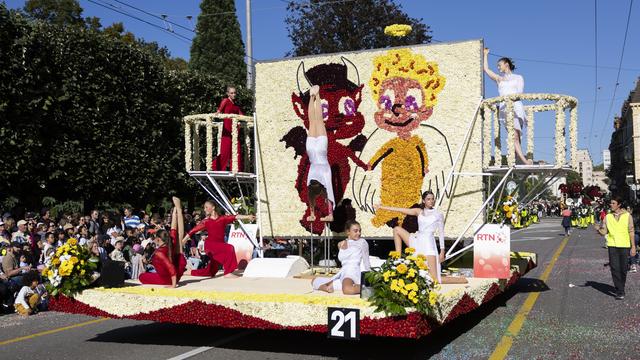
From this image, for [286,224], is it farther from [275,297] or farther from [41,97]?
[41,97]

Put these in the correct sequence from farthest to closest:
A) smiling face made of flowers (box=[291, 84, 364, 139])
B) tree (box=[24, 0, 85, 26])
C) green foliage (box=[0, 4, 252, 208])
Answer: tree (box=[24, 0, 85, 26]) < green foliage (box=[0, 4, 252, 208]) < smiling face made of flowers (box=[291, 84, 364, 139])

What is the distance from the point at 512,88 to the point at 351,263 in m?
4.36

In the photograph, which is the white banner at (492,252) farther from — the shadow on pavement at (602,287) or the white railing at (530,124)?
the shadow on pavement at (602,287)

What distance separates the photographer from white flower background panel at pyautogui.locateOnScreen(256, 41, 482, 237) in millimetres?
10727

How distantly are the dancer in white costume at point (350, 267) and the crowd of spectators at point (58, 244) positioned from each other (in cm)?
298

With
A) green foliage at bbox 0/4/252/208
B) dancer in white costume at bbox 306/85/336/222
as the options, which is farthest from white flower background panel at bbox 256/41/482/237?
green foliage at bbox 0/4/252/208

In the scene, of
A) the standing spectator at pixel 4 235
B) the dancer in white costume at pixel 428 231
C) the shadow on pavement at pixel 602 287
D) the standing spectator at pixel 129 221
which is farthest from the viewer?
the standing spectator at pixel 129 221

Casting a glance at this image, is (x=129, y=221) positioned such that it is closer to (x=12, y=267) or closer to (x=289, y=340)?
(x=12, y=267)

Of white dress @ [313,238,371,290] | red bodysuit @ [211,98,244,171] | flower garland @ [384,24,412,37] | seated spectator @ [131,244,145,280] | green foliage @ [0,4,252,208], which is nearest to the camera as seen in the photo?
white dress @ [313,238,371,290]

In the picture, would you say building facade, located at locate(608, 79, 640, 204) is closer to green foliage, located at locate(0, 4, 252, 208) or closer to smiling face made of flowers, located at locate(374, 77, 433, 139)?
green foliage, located at locate(0, 4, 252, 208)

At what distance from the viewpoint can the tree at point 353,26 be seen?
119 feet

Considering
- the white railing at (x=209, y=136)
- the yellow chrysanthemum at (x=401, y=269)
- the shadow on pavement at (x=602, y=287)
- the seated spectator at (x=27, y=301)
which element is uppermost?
the white railing at (x=209, y=136)

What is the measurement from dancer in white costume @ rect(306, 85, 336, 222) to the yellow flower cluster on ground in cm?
406

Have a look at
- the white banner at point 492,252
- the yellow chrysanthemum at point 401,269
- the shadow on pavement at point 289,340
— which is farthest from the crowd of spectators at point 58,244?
the white banner at point 492,252
